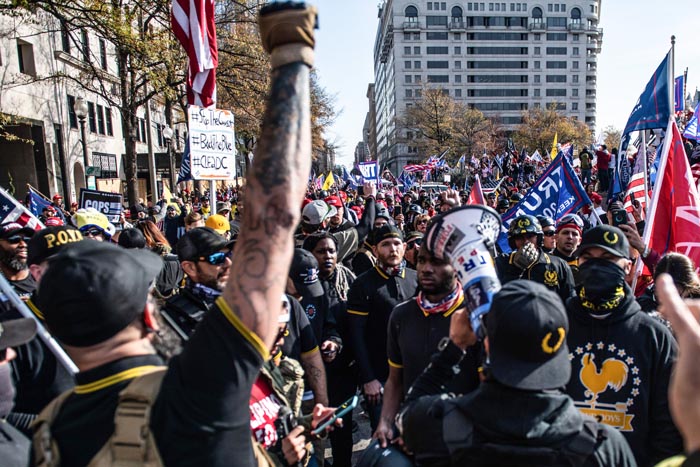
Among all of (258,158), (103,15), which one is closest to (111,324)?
(258,158)

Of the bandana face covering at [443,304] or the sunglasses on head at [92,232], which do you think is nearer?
the bandana face covering at [443,304]

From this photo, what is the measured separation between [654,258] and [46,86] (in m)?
25.4

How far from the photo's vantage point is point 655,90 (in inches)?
241

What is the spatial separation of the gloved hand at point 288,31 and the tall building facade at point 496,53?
9753 centimetres

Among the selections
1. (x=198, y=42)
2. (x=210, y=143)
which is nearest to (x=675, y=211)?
(x=210, y=143)

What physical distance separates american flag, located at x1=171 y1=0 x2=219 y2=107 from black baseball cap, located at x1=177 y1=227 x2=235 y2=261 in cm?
339

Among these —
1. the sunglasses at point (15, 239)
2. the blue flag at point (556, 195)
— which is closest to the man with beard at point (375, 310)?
the blue flag at point (556, 195)

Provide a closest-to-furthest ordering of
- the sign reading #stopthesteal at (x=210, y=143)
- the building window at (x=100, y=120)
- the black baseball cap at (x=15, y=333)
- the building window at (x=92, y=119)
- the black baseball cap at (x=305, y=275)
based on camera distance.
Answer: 1. the black baseball cap at (x=15, y=333)
2. the black baseball cap at (x=305, y=275)
3. the sign reading #stopthesteal at (x=210, y=143)
4. the building window at (x=92, y=119)
5. the building window at (x=100, y=120)

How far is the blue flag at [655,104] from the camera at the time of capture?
597cm

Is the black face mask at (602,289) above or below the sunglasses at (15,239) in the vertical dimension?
below

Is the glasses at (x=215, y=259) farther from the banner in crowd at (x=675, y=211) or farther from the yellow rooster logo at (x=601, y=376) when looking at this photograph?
the banner in crowd at (x=675, y=211)

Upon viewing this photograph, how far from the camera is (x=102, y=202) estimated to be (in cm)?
891

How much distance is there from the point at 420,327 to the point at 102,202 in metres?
7.86

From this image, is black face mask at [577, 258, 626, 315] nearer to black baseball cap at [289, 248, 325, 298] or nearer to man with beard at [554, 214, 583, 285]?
black baseball cap at [289, 248, 325, 298]
